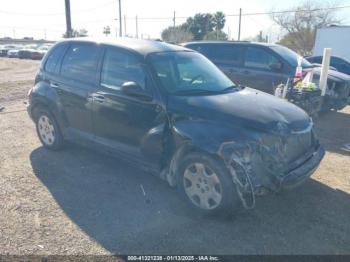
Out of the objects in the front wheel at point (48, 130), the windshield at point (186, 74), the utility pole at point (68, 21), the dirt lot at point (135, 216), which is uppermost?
the utility pole at point (68, 21)

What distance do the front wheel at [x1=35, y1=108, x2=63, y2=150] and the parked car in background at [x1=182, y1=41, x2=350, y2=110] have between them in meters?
4.87

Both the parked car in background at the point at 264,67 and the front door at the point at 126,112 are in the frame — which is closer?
the front door at the point at 126,112

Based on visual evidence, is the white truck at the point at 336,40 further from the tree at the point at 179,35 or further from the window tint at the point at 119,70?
the tree at the point at 179,35

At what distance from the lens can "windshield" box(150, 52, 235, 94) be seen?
399 cm

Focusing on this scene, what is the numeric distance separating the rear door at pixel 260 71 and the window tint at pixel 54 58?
4751 millimetres

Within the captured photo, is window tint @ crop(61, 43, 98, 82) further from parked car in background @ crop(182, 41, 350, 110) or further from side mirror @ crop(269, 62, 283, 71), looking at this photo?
side mirror @ crop(269, 62, 283, 71)

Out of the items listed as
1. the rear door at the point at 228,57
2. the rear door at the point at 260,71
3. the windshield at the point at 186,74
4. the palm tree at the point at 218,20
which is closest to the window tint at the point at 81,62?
the windshield at the point at 186,74

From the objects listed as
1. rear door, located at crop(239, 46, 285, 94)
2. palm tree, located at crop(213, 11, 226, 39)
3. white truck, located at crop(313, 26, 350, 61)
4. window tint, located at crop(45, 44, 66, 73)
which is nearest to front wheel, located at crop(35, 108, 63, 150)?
window tint, located at crop(45, 44, 66, 73)

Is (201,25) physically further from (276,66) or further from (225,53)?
(276,66)

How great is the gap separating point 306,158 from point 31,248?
304 centimetres

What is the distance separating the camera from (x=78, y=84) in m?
4.66

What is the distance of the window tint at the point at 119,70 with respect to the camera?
4.05 meters

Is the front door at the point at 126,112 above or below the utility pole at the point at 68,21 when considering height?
below

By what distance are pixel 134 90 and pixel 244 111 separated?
4.24ft
